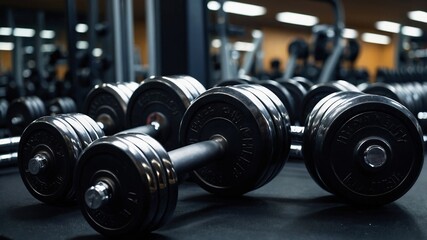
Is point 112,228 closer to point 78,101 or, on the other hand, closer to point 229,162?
point 229,162

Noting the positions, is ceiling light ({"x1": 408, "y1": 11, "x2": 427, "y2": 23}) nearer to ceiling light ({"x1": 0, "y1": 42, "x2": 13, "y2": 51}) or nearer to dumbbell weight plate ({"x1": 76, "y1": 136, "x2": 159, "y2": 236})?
dumbbell weight plate ({"x1": 76, "y1": 136, "x2": 159, "y2": 236})

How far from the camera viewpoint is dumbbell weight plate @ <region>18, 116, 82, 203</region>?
2.93ft

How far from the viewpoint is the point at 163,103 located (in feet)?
3.88

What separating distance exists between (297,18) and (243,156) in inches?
338

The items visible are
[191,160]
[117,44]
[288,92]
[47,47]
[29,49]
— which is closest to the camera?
[191,160]

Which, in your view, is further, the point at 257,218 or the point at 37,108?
the point at 37,108

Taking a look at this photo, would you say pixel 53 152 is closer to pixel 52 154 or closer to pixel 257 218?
pixel 52 154

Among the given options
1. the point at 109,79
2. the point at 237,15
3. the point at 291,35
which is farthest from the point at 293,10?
the point at 109,79

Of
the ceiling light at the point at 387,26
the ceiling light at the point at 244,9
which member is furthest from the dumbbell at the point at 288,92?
the ceiling light at the point at 387,26

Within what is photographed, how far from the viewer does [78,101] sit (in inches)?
87.9

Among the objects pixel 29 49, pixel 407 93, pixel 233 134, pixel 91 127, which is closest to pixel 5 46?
pixel 29 49

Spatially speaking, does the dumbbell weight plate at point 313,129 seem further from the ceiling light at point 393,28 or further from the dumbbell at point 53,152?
the ceiling light at point 393,28

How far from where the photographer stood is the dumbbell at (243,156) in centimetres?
70

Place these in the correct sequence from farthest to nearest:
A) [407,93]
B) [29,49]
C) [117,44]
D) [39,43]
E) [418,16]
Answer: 1. [29,49]
2. [418,16]
3. [39,43]
4. [117,44]
5. [407,93]
